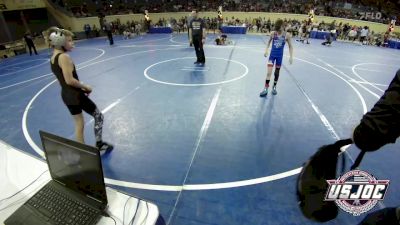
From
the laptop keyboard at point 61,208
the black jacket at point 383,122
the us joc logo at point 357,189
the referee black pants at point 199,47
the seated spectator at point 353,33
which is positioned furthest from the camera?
the seated spectator at point 353,33

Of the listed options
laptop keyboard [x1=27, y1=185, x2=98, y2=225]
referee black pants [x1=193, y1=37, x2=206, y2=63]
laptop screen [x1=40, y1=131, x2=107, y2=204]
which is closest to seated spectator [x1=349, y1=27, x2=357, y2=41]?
referee black pants [x1=193, y1=37, x2=206, y2=63]

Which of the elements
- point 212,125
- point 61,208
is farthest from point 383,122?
point 212,125

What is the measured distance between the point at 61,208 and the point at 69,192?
0.18 m

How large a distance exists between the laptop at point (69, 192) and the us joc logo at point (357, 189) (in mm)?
2033

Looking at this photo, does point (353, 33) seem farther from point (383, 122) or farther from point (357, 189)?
point (383, 122)

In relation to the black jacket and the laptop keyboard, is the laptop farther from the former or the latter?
the black jacket

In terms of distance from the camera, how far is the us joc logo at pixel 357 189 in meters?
2.10

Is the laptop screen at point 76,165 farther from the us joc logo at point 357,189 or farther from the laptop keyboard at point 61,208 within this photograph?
the us joc logo at point 357,189

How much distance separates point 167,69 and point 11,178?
28.3 ft

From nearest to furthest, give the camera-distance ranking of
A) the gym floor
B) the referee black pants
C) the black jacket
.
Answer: the black jacket, the gym floor, the referee black pants

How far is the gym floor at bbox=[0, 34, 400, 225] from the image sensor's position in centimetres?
403

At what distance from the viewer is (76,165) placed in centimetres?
231

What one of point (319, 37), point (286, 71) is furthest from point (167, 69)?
point (319, 37)

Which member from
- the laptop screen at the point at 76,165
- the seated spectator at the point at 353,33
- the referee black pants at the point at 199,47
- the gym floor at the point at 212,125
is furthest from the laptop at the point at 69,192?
the seated spectator at the point at 353,33
